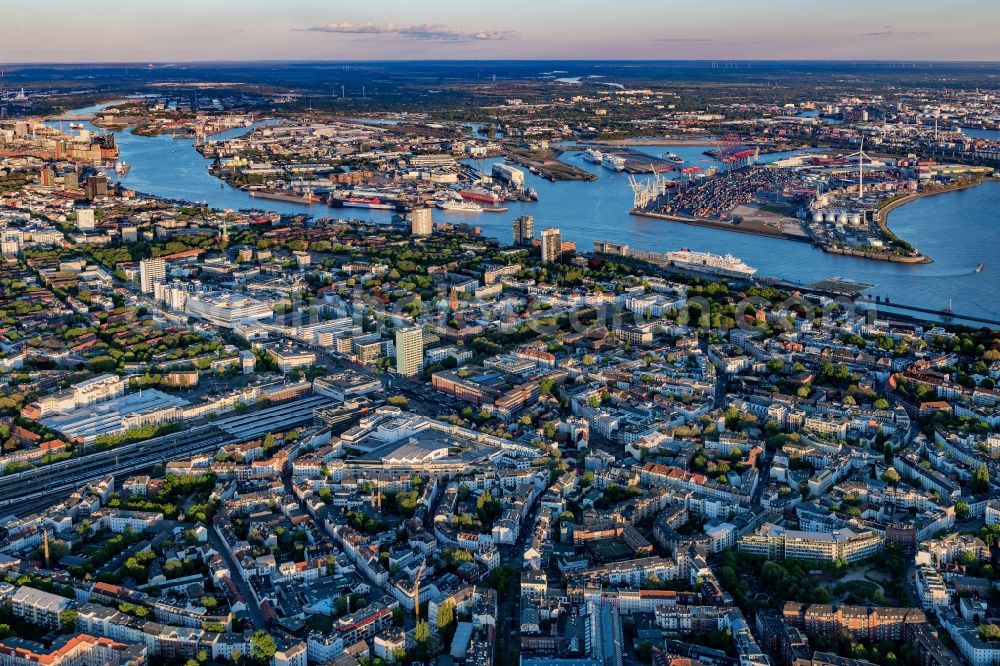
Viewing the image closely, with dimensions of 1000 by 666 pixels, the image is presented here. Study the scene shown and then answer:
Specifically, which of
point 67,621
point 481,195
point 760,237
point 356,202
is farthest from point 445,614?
point 356,202

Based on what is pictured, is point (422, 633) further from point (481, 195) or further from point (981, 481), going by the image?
point (481, 195)

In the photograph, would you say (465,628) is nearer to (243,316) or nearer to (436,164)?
(243,316)

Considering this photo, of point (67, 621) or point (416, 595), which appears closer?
point (67, 621)

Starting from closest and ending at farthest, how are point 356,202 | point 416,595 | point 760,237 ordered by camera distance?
point 416,595 → point 760,237 → point 356,202

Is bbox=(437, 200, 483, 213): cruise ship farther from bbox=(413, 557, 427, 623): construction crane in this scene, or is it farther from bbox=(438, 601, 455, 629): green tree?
bbox=(438, 601, 455, 629): green tree

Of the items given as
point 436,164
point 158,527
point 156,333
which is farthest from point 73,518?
point 436,164

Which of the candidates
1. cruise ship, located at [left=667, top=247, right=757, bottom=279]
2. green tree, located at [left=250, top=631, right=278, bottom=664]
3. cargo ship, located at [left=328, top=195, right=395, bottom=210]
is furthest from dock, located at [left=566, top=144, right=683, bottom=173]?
green tree, located at [left=250, top=631, right=278, bottom=664]

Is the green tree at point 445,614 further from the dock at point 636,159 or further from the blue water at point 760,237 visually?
the dock at point 636,159
